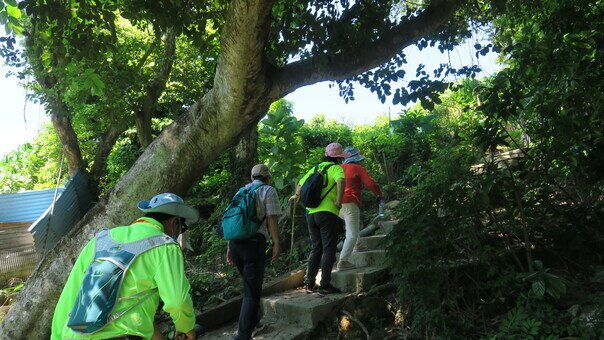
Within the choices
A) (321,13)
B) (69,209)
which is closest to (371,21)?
(321,13)

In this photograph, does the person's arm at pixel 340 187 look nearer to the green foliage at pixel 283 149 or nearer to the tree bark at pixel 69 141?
the green foliage at pixel 283 149

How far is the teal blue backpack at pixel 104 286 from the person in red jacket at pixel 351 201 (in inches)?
152

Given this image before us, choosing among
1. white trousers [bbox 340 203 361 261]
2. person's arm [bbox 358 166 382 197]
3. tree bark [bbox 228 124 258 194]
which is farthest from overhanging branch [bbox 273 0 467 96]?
tree bark [bbox 228 124 258 194]

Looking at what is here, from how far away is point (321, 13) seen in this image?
558 cm

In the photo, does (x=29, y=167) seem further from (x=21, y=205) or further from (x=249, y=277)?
(x=249, y=277)

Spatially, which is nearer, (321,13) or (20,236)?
(321,13)

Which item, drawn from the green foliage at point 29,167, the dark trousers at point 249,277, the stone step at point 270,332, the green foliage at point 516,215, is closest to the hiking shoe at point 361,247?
the stone step at point 270,332

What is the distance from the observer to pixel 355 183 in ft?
20.1

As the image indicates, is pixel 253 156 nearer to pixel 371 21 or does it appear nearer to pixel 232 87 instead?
pixel 371 21

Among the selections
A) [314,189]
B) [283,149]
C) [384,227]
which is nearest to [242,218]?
[314,189]

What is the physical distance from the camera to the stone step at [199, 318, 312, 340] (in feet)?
16.0

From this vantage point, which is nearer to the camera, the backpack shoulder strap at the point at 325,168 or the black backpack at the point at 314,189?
the black backpack at the point at 314,189

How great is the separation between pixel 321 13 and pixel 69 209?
767 centimetres

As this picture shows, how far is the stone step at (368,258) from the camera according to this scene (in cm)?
621
